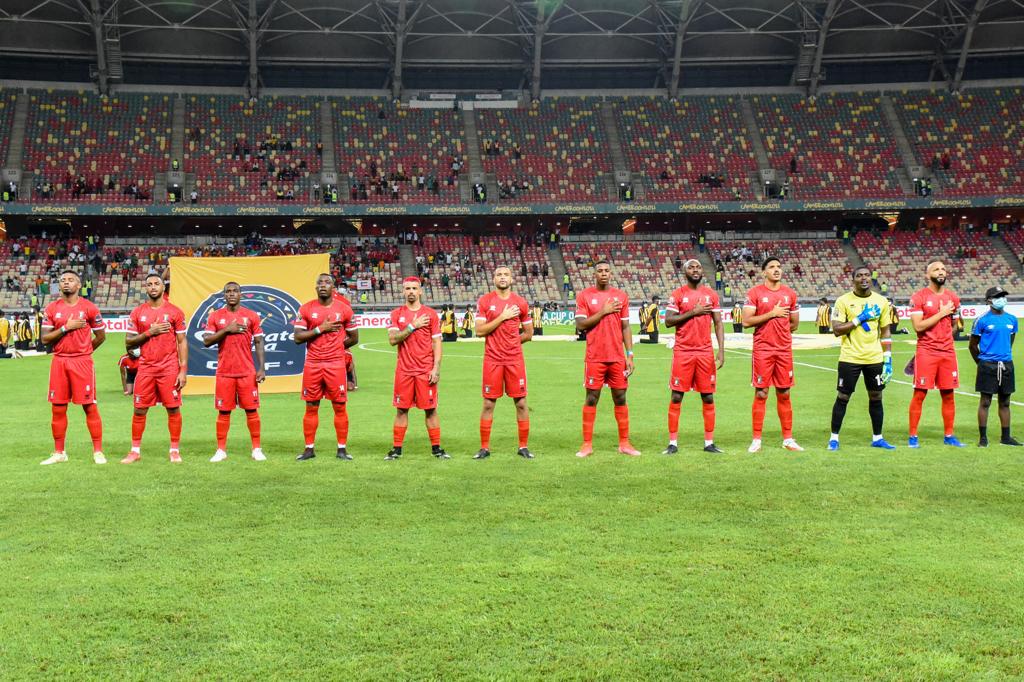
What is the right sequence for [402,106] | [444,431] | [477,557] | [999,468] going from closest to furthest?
[477,557] < [999,468] < [444,431] < [402,106]

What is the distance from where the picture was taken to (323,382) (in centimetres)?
1023

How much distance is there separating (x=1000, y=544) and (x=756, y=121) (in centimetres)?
5454

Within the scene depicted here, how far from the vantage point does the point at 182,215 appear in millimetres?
48844

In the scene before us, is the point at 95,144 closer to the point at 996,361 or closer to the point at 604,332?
the point at 604,332

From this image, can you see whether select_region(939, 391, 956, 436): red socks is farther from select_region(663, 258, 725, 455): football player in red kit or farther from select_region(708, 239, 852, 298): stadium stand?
select_region(708, 239, 852, 298): stadium stand

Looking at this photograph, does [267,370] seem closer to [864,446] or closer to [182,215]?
[864,446]

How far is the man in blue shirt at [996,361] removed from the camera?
10.6 metres

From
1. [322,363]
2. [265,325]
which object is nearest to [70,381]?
[322,363]

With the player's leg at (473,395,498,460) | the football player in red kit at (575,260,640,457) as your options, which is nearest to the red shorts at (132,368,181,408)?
the player's leg at (473,395,498,460)

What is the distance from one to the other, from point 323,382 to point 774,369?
5396 millimetres

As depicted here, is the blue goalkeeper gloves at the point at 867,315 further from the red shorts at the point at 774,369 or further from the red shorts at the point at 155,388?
A: the red shorts at the point at 155,388

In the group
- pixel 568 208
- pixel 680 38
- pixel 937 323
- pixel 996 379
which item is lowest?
pixel 996 379

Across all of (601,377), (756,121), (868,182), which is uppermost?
(756,121)

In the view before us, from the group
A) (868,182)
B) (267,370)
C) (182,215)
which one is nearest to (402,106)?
(182,215)
